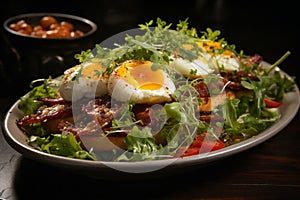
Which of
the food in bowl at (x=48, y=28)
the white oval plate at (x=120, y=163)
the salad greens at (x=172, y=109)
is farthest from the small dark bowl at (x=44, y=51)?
the white oval plate at (x=120, y=163)

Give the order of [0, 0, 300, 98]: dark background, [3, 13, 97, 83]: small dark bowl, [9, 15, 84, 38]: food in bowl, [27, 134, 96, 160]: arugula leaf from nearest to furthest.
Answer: [27, 134, 96, 160]: arugula leaf
[3, 13, 97, 83]: small dark bowl
[9, 15, 84, 38]: food in bowl
[0, 0, 300, 98]: dark background

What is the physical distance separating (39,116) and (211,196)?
29.9 inches

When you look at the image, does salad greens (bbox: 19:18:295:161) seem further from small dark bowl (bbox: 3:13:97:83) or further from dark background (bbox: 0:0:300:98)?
dark background (bbox: 0:0:300:98)

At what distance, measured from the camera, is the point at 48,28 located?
140 inches

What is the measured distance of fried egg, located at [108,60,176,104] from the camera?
7.98 feet

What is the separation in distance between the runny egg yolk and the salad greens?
0.12 feet

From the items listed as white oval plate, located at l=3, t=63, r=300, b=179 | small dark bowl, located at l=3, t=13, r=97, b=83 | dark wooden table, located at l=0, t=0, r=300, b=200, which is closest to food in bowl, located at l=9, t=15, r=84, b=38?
small dark bowl, located at l=3, t=13, r=97, b=83

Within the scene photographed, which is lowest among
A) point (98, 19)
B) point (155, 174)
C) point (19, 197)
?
point (98, 19)

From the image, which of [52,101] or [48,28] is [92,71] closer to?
[52,101]

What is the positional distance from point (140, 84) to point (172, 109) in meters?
0.19

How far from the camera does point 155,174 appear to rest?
2.20 meters

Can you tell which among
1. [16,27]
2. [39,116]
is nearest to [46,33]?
[16,27]

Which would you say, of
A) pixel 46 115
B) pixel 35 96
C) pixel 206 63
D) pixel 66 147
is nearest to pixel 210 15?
pixel 206 63

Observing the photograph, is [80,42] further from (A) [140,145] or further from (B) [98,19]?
(B) [98,19]
